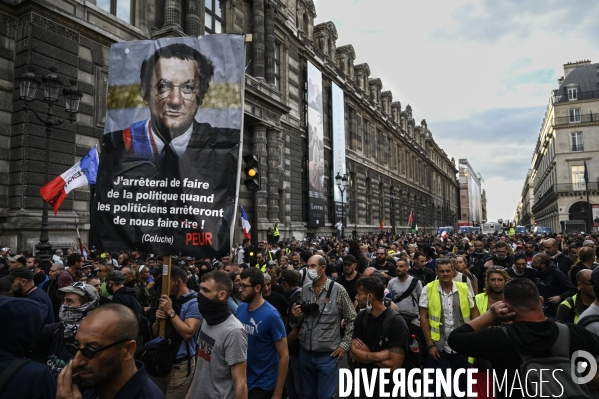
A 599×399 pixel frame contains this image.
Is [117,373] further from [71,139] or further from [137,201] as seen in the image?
[71,139]

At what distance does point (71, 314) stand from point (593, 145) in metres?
61.0

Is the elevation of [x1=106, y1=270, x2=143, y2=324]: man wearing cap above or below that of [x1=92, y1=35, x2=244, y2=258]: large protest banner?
below

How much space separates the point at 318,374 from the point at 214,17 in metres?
19.2

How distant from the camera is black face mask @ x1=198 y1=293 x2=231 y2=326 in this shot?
3303 mm

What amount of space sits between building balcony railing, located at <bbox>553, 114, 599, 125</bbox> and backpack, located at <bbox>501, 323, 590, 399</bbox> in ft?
197

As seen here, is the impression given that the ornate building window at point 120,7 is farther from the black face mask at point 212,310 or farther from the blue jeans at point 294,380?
the black face mask at point 212,310

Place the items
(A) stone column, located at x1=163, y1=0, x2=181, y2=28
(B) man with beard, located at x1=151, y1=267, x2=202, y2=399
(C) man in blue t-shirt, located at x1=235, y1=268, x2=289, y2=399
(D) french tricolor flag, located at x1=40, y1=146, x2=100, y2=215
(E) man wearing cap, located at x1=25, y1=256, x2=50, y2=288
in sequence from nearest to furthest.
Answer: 1. (C) man in blue t-shirt, located at x1=235, y1=268, x2=289, y2=399
2. (B) man with beard, located at x1=151, y1=267, x2=202, y2=399
3. (E) man wearing cap, located at x1=25, y1=256, x2=50, y2=288
4. (D) french tricolor flag, located at x1=40, y1=146, x2=100, y2=215
5. (A) stone column, located at x1=163, y1=0, x2=181, y2=28

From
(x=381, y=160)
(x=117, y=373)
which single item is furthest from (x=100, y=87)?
(x=381, y=160)

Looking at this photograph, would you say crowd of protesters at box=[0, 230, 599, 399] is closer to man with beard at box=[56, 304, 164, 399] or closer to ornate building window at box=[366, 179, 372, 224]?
man with beard at box=[56, 304, 164, 399]

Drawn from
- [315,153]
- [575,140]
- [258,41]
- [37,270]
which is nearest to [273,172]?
[315,153]

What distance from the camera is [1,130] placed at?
12.1 m

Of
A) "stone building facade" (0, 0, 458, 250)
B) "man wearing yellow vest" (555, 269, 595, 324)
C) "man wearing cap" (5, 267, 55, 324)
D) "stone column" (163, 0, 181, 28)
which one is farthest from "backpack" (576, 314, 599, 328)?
"stone column" (163, 0, 181, 28)

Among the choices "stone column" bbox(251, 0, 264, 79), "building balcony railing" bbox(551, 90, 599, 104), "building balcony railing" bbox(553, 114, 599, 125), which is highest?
"building balcony railing" bbox(551, 90, 599, 104)

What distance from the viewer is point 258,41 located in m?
22.2
